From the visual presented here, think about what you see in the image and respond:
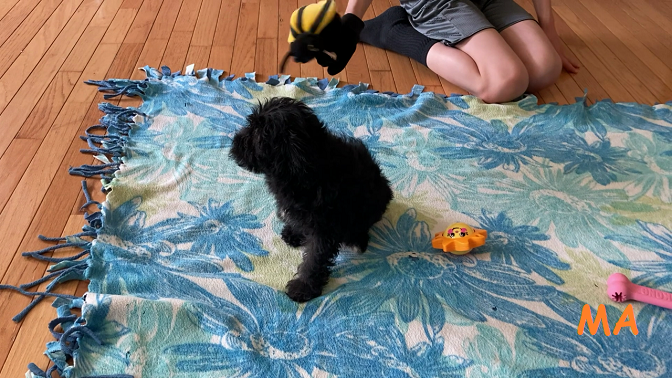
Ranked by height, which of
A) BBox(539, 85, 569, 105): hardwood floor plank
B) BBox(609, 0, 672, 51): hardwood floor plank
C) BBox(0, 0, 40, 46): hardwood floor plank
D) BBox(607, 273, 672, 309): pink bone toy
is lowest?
BBox(0, 0, 40, 46): hardwood floor plank

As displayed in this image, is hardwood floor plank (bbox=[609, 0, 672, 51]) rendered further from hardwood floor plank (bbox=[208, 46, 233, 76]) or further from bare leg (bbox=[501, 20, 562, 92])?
hardwood floor plank (bbox=[208, 46, 233, 76])

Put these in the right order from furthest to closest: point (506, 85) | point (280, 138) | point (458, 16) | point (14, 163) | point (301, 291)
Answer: point (458, 16)
point (506, 85)
point (14, 163)
point (301, 291)
point (280, 138)

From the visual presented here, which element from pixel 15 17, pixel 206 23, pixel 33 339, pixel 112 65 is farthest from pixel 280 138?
pixel 15 17

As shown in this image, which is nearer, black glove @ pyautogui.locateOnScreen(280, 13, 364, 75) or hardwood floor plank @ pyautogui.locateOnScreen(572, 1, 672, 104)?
black glove @ pyautogui.locateOnScreen(280, 13, 364, 75)

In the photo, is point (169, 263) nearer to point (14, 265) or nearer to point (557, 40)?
point (14, 265)

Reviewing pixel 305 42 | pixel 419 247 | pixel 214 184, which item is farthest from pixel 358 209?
pixel 214 184

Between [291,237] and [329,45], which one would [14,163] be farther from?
[329,45]

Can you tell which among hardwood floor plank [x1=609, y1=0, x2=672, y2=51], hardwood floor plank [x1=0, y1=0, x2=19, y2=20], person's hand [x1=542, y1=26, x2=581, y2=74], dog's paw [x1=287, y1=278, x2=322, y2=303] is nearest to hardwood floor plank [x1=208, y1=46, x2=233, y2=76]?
hardwood floor plank [x1=0, y1=0, x2=19, y2=20]

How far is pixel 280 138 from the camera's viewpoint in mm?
1192

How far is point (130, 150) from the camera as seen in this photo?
6.22 ft

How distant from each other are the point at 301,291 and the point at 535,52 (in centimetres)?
176

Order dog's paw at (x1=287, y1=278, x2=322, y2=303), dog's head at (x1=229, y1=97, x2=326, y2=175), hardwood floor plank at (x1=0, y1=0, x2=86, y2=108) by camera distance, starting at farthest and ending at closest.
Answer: hardwood floor plank at (x1=0, y1=0, x2=86, y2=108), dog's paw at (x1=287, y1=278, x2=322, y2=303), dog's head at (x1=229, y1=97, x2=326, y2=175)

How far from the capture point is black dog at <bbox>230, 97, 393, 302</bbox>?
120cm

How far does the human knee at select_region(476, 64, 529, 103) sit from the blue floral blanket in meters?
0.05
